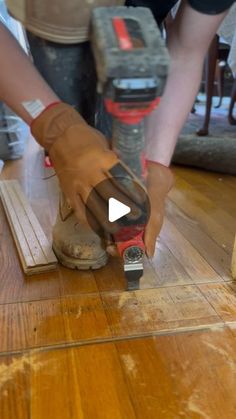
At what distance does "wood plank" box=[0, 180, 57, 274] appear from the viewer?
0.74 m

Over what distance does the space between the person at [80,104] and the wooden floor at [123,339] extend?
0.31ft

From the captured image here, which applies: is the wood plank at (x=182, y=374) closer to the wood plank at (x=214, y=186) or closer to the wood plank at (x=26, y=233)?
the wood plank at (x=26, y=233)

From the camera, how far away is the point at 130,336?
579mm

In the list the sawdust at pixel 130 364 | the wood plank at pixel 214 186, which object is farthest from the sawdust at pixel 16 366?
the wood plank at pixel 214 186

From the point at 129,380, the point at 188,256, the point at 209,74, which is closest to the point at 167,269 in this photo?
→ the point at 188,256

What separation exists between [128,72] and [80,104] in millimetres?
305

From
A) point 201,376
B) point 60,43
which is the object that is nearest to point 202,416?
point 201,376

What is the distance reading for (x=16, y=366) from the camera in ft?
1.71

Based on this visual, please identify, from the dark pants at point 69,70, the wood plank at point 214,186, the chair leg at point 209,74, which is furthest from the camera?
the chair leg at point 209,74

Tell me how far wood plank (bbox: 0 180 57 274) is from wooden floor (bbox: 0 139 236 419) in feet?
0.07

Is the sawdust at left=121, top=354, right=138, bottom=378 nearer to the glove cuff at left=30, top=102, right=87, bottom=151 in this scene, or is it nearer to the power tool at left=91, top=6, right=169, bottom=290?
the power tool at left=91, top=6, right=169, bottom=290

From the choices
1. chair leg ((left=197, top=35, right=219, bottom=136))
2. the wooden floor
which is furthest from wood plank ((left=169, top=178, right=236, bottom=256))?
chair leg ((left=197, top=35, right=219, bottom=136))

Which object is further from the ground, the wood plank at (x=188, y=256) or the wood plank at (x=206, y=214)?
the wood plank at (x=188, y=256)

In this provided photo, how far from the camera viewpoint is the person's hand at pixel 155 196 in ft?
2.04
